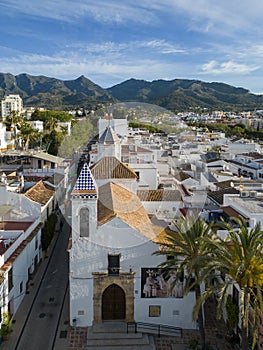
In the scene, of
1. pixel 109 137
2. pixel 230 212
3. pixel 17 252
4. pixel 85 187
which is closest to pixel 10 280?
pixel 17 252

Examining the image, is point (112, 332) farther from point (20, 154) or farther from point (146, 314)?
point (20, 154)

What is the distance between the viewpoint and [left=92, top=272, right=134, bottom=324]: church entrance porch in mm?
14875

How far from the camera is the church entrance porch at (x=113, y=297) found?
48.8ft

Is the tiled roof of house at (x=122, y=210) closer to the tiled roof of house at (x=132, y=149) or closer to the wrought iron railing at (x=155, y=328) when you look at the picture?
the wrought iron railing at (x=155, y=328)

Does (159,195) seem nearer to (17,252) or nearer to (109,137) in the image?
(109,137)

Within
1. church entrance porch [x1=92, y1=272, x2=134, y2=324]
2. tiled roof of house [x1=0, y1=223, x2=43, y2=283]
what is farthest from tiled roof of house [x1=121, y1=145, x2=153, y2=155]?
church entrance porch [x1=92, y1=272, x2=134, y2=324]

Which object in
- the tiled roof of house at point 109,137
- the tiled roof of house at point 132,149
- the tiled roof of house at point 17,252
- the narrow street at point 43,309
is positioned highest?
the tiled roof of house at point 109,137

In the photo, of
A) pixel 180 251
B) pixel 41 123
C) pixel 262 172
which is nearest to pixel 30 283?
pixel 180 251

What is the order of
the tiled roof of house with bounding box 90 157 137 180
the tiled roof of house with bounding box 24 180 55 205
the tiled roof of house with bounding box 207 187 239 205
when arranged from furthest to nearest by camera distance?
the tiled roof of house with bounding box 24 180 55 205
the tiled roof of house with bounding box 207 187 239 205
the tiled roof of house with bounding box 90 157 137 180

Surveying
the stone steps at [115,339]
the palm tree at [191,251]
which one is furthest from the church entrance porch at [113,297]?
the palm tree at [191,251]

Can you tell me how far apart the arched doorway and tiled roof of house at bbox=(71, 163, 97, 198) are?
171 inches

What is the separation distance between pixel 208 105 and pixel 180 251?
455 ft

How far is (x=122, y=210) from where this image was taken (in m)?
15.9

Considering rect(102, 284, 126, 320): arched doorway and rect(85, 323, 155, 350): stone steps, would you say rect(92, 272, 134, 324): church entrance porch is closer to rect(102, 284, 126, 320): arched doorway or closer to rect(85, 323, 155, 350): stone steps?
rect(102, 284, 126, 320): arched doorway
